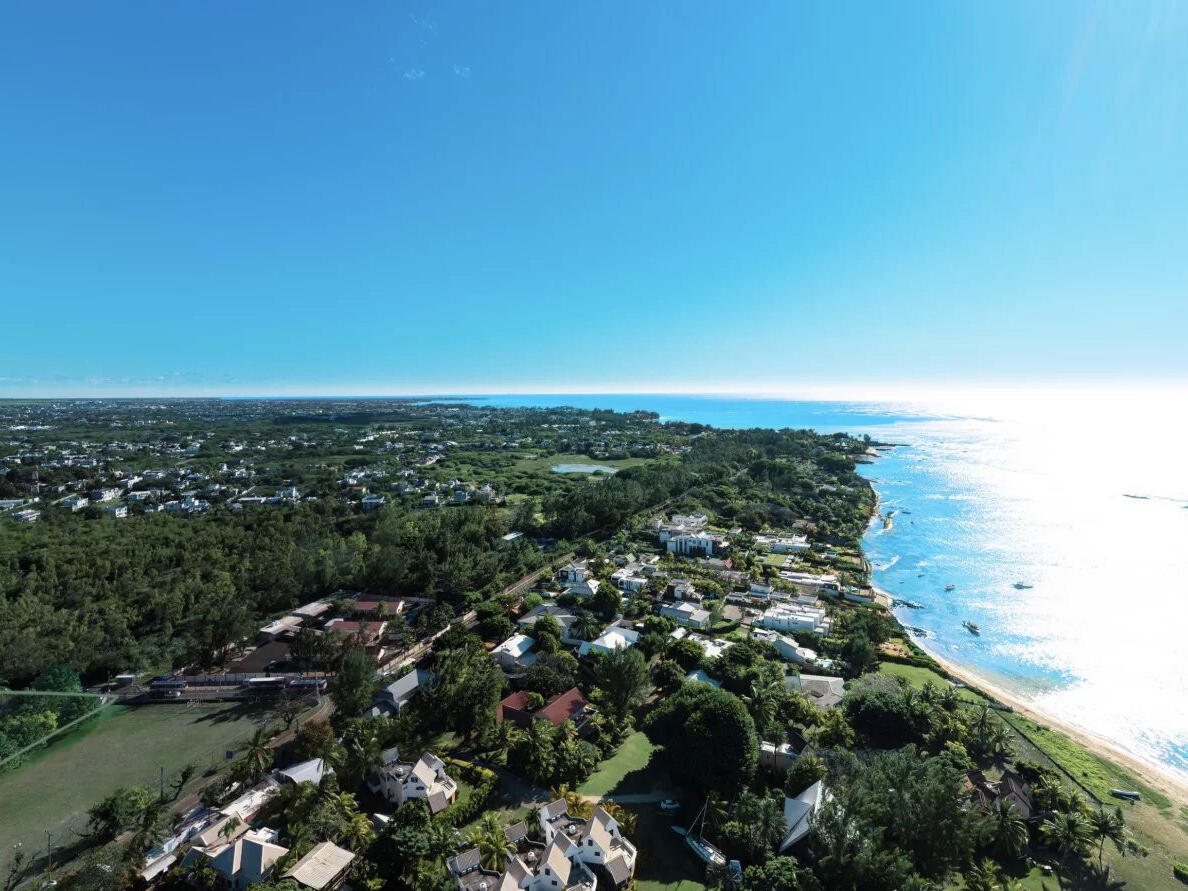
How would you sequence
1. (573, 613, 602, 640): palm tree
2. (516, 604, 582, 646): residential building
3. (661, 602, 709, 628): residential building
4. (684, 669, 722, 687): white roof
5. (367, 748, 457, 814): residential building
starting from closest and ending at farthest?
(367, 748, 457, 814): residential building → (684, 669, 722, 687): white roof → (573, 613, 602, 640): palm tree → (516, 604, 582, 646): residential building → (661, 602, 709, 628): residential building

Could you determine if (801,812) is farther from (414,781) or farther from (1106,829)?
(414,781)

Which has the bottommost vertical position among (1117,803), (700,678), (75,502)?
(1117,803)

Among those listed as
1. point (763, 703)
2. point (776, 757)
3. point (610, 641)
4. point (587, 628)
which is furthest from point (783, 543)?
point (776, 757)

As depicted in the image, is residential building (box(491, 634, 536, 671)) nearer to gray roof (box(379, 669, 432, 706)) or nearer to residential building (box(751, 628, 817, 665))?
gray roof (box(379, 669, 432, 706))

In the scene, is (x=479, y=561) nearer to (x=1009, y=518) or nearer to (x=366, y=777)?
(x=366, y=777)

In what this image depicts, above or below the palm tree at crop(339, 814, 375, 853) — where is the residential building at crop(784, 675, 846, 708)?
below

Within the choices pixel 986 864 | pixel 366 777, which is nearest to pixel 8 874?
pixel 366 777

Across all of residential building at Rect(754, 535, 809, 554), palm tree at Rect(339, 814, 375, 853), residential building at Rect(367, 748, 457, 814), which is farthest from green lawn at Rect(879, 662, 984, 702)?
palm tree at Rect(339, 814, 375, 853)

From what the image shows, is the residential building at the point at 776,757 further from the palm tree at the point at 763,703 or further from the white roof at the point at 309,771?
the white roof at the point at 309,771
